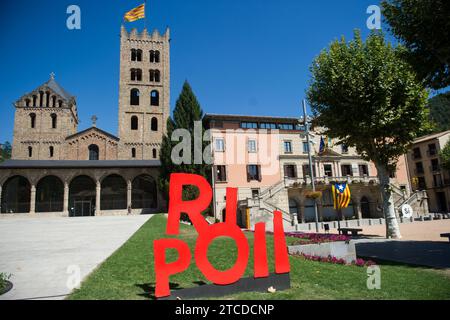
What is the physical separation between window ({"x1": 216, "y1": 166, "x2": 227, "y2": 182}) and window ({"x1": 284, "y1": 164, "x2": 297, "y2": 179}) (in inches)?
316

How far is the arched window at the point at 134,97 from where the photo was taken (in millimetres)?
46812

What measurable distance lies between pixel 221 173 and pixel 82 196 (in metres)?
20.0

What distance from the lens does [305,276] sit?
24.3 ft

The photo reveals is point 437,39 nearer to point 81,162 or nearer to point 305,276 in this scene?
point 305,276

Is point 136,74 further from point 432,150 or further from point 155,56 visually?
point 432,150

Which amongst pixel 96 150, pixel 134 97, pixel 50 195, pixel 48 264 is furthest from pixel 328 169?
pixel 50 195

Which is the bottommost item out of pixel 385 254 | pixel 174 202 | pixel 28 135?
pixel 385 254

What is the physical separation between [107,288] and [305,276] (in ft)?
16.3

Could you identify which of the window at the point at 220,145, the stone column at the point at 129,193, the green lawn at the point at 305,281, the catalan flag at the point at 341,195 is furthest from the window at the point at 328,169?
the green lawn at the point at 305,281

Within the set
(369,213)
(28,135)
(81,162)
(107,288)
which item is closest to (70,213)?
(81,162)

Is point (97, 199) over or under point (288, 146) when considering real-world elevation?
under

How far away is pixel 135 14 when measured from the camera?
144ft

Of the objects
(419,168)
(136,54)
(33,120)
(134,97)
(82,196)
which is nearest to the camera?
(82,196)

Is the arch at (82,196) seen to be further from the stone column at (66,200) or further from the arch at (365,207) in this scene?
the arch at (365,207)
